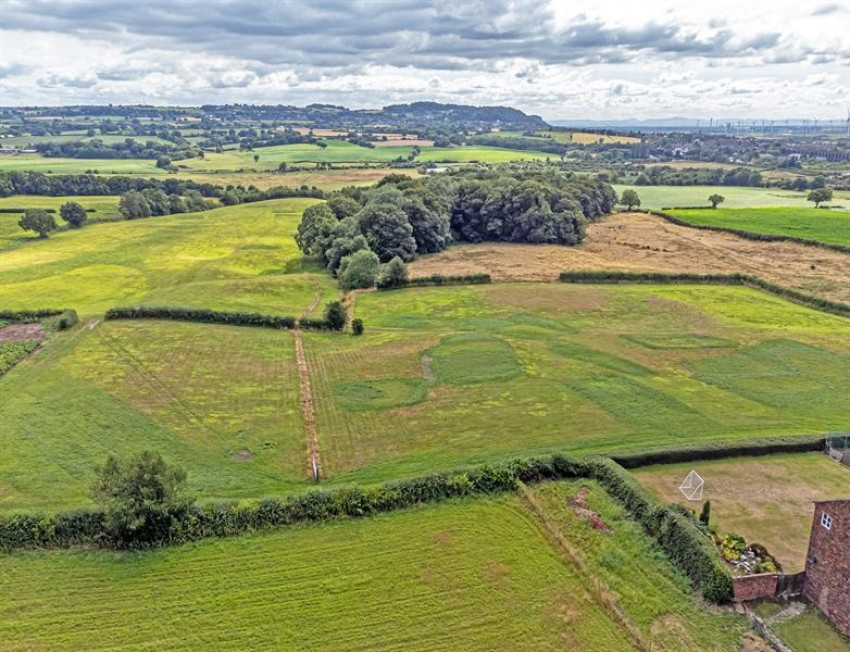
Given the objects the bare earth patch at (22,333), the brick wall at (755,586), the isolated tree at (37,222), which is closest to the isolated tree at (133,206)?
the isolated tree at (37,222)

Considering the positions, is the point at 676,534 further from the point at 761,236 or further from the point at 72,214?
the point at 72,214

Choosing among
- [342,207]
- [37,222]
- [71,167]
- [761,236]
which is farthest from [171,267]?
[71,167]

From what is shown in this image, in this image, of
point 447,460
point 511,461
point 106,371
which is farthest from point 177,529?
point 106,371

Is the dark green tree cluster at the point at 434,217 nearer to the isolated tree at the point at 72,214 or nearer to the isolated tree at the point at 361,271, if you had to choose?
the isolated tree at the point at 361,271

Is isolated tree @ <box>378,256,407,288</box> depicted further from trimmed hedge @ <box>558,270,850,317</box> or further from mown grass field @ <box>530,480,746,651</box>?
mown grass field @ <box>530,480,746,651</box>

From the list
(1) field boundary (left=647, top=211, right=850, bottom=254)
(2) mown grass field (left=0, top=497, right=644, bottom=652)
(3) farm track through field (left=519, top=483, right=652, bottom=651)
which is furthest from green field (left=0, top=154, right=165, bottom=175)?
(3) farm track through field (left=519, top=483, right=652, bottom=651)

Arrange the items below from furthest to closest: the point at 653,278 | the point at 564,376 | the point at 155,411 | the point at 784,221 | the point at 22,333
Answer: the point at 784,221 → the point at 653,278 → the point at 22,333 → the point at 564,376 → the point at 155,411
